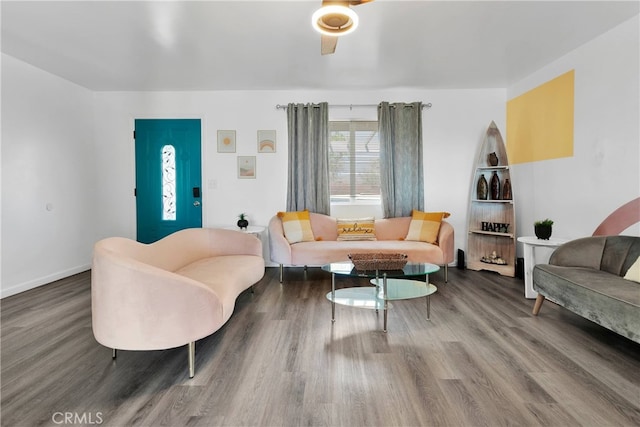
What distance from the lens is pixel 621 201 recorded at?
2.99m

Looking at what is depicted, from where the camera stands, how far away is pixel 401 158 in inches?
186

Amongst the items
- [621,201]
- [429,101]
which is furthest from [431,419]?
[429,101]

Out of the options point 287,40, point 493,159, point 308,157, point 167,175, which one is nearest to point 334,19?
point 287,40

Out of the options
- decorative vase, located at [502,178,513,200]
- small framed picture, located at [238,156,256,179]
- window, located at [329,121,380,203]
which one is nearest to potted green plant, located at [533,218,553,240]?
decorative vase, located at [502,178,513,200]

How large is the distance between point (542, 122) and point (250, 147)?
380cm

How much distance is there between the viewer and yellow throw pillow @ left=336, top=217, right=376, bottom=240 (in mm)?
4473

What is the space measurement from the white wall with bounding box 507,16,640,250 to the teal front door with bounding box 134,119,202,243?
4.60 meters

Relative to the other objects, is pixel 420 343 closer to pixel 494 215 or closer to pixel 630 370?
pixel 630 370

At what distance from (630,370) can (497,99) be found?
3885mm

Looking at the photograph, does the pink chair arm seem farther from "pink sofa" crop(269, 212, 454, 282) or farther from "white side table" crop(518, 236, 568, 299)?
"white side table" crop(518, 236, 568, 299)

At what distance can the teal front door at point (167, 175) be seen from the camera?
4.90 metres

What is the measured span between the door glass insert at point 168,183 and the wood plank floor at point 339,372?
6.92 ft

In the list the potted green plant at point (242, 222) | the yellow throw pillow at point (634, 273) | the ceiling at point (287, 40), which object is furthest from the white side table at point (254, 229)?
the yellow throw pillow at point (634, 273)
